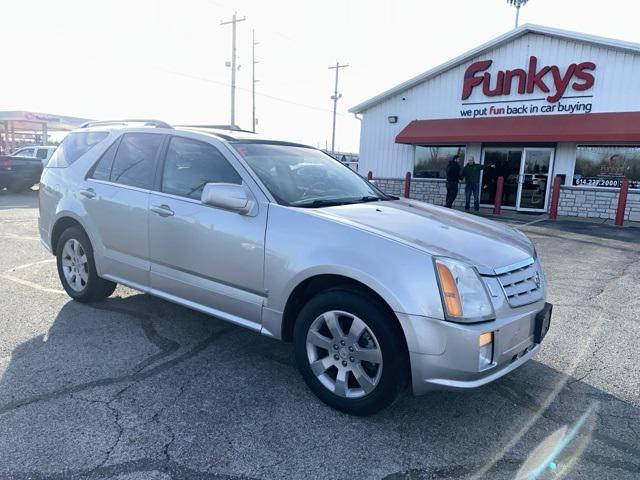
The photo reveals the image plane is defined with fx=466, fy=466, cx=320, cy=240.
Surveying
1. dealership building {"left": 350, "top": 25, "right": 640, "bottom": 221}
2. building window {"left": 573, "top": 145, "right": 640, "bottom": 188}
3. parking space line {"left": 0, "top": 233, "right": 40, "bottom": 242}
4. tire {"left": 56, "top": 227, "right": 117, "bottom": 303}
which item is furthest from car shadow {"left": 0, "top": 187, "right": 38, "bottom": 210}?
building window {"left": 573, "top": 145, "right": 640, "bottom": 188}

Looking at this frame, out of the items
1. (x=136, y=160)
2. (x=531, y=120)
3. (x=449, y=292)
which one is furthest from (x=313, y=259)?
(x=531, y=120)

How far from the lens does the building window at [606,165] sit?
1359cm

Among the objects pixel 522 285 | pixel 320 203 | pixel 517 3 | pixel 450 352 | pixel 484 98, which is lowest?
pixel 450 352

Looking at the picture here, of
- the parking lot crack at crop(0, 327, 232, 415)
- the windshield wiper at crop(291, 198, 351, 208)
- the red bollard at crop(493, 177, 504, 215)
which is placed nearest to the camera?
the parking lot crack at crop(0, 327, 232, 415)

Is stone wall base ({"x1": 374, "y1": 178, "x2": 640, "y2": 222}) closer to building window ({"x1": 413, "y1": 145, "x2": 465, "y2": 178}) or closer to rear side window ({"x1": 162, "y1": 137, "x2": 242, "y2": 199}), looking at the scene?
building window ({"x1": 413, "y1": 145, "x2": 465, "y2": 178})

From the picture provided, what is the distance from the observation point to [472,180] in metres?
15.0

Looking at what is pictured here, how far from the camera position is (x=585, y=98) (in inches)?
547

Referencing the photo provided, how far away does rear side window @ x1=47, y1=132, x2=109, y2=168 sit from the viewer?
4754 mm

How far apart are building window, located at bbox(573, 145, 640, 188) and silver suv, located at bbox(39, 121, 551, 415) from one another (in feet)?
41.3

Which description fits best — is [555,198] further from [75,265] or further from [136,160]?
[75,265]

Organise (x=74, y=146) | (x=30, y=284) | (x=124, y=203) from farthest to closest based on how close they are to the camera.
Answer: (x=30, y=284) < (x=74, y=146) < (x=124, y=203)

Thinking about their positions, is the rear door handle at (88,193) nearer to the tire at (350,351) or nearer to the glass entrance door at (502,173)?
the tire at (350,351)

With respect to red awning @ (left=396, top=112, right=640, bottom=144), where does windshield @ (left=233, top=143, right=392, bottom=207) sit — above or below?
below

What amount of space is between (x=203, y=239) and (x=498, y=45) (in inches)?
594
